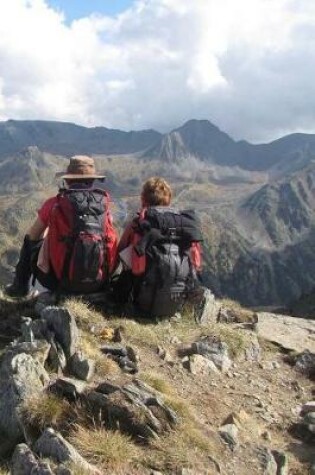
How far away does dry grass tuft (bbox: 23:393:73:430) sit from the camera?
7.48 meters

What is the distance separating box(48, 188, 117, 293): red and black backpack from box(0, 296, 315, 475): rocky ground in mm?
544

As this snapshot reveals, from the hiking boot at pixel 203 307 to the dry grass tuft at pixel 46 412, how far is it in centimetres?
602

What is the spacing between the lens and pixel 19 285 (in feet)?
43.7

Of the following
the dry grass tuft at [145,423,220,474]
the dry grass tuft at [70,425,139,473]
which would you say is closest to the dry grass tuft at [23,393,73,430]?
the dry grass tuft at [70,425,139,473]

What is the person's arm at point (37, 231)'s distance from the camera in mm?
12547

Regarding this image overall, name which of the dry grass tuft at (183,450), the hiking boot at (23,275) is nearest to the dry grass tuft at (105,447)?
the dry grass tuft at (183,450)

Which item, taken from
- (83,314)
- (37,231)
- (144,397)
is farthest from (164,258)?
(144,397)

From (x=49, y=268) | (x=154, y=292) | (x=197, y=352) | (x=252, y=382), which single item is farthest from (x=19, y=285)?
(x=252, y=382)

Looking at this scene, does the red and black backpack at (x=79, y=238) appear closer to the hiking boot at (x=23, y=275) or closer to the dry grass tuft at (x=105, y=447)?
the hiking boot at (x=23, y=275)

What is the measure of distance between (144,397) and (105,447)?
3.66 feet

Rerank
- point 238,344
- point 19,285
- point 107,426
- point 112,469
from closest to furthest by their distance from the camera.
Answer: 1. point 112,469
2. point 107,426
3. point 238,344
4. point 19,285

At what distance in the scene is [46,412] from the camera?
24.8 feet

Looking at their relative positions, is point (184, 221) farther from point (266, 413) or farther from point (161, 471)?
point (161, 471)

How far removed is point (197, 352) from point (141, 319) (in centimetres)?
169
